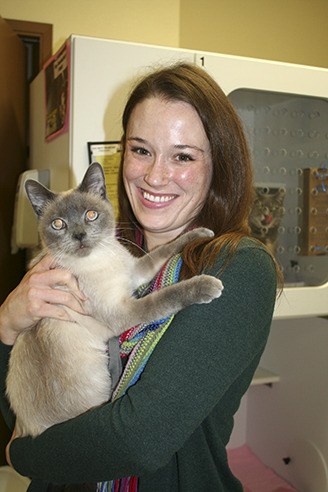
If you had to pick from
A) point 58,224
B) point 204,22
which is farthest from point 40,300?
point 204,22

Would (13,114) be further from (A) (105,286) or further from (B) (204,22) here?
(A) (105,286)

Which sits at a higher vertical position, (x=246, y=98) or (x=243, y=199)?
(x=246, y=98)

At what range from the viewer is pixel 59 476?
79cm

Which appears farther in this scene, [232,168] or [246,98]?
[246,98]

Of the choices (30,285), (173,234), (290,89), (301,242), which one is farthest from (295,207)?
(30,285)

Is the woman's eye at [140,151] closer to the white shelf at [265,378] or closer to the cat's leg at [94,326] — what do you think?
the cat's leg at [94,326]

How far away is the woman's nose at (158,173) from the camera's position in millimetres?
968

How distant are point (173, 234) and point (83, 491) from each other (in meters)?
0.64

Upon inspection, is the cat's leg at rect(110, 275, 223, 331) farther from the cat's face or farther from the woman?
the cat's face

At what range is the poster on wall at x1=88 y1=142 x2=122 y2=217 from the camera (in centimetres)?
126

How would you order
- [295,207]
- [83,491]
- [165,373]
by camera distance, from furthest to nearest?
[295,207], [83,491], [165,373]

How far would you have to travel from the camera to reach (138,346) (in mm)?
876

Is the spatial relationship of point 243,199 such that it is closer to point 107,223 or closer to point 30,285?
point 107,223

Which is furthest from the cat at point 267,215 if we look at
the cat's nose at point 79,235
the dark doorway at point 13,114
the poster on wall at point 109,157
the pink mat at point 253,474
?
the dark doorway at point 13,114
